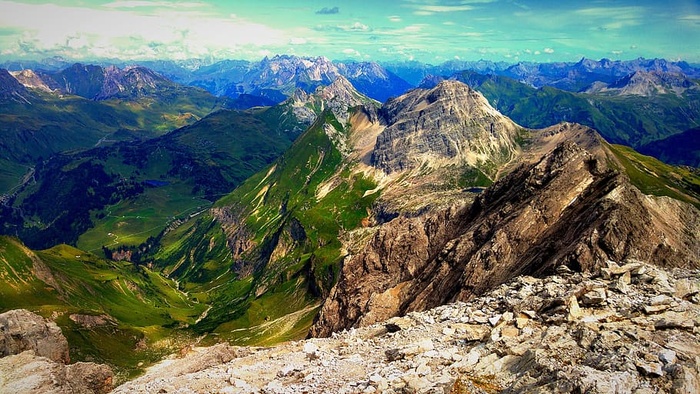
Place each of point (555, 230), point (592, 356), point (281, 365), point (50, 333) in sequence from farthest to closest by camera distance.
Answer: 1. point (50, 333)
2. point (555, 230)
3. point (281, 365)
4. point (592, 356)

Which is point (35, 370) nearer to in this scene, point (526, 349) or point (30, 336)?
point (526, 349)

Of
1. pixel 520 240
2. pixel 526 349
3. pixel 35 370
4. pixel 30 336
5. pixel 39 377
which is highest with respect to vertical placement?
pixel 526 349

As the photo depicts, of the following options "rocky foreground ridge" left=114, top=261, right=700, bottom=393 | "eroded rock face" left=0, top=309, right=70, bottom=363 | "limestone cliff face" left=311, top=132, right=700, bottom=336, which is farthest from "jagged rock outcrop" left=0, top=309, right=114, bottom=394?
"limestone cliff face" left=311, top=132, right=700, bottom=336

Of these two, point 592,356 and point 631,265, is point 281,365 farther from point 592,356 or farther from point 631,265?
point 631,265

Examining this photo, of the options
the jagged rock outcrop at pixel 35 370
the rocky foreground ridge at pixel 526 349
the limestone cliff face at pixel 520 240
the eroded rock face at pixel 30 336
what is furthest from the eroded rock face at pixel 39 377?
the eroded rock face at pixel 30 336

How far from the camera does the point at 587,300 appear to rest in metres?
44.3

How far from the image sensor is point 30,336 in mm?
→ 115438

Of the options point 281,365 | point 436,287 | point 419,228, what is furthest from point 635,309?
point 419,228

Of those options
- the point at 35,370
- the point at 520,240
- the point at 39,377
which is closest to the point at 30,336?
the point at 35,370

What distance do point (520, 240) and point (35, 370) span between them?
77.4 m

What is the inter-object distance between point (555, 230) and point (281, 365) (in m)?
54.3

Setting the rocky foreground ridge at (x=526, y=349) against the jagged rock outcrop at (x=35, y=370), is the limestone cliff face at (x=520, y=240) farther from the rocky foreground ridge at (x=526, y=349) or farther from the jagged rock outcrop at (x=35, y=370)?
the jagged rock outcrop at (x=35, y=370)

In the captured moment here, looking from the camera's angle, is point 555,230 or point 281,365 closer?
point 281,365

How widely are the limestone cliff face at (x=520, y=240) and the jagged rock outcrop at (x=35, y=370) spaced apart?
46105 millimetres
